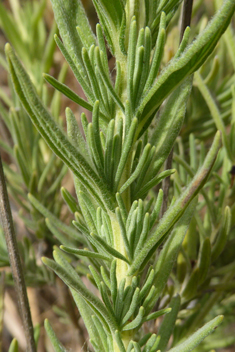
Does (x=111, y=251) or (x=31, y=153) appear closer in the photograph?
(x=111, y=251)

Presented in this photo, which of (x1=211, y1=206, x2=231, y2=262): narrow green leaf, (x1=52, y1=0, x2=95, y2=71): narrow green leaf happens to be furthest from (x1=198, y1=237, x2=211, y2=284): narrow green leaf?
(x1=52, y1=0, x2=95, y2=71): narrow green leaf

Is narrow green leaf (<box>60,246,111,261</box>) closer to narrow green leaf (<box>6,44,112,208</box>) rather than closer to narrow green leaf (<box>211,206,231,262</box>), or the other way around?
narrow green leaf (<box>6,44,112,208</box>)

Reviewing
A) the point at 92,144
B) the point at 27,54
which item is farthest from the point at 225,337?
the point at 27,54

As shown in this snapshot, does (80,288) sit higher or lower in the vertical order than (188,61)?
lower

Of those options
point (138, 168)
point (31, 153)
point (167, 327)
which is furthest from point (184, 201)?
point (31, 153)

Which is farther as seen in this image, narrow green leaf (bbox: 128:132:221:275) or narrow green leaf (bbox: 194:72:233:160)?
narrow green leaf (bbox: 194:72:233:160)

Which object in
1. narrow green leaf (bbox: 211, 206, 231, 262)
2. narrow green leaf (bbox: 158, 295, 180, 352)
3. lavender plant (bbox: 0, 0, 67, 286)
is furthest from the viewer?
lavender plant (bbox: 0, 0, 67, 286)

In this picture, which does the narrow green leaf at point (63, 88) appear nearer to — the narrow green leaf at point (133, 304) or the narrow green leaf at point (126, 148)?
the narrow green leaf at point (126, 148)

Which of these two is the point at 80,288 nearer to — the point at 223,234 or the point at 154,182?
the point at 154,182

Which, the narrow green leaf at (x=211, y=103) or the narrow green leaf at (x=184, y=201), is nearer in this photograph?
the narrow green leaf at (x=184, y=201)

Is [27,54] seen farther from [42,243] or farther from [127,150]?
[127,150]

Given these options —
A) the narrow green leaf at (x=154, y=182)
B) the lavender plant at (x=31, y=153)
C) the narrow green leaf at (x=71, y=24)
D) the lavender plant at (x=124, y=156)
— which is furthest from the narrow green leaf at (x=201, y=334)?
the lavender plant at (x=31, y=153)
